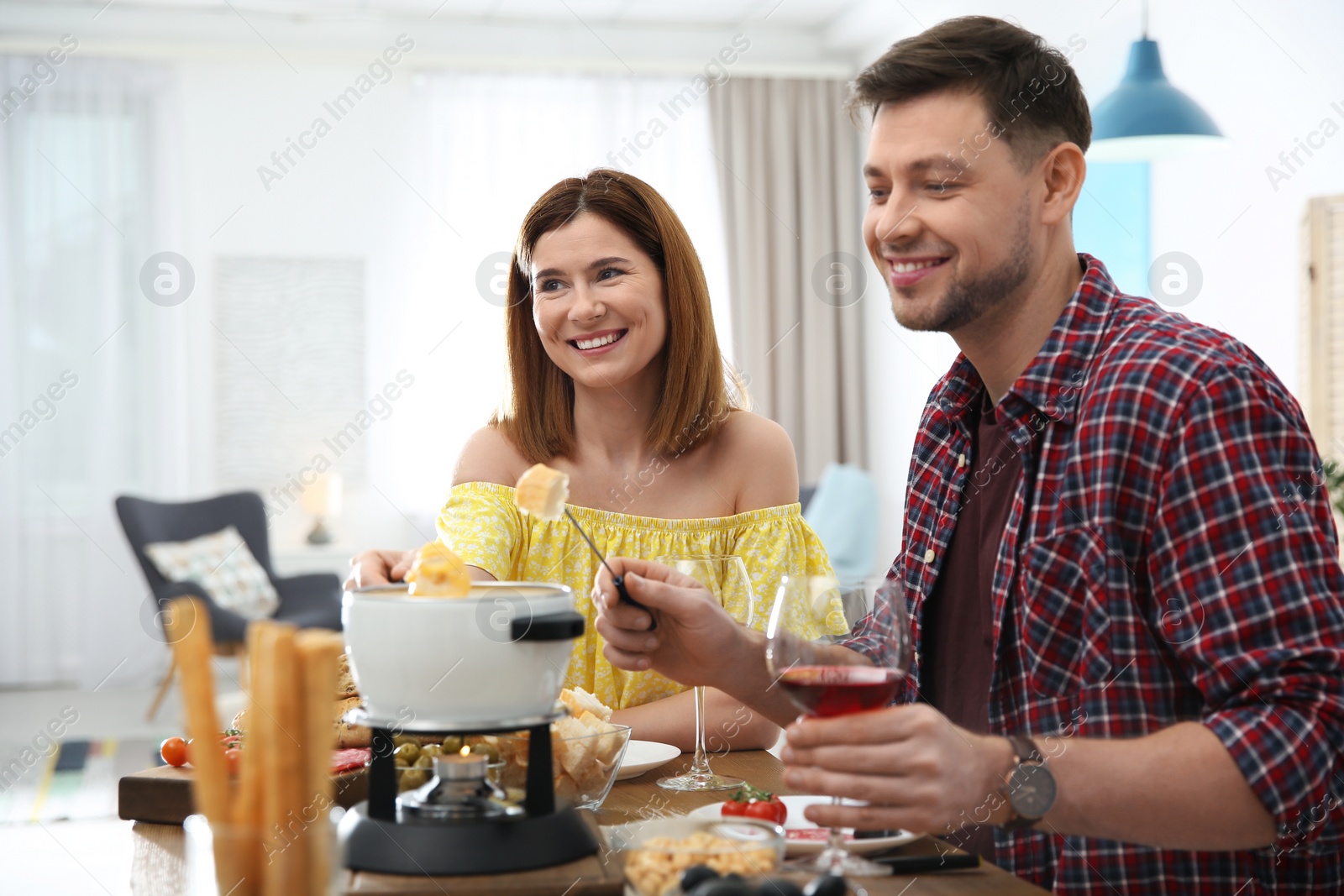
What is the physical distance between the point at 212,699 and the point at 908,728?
52cm

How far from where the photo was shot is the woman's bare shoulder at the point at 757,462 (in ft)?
6.63

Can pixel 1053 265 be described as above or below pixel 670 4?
below

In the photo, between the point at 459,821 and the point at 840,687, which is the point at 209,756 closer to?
the point at 459,821

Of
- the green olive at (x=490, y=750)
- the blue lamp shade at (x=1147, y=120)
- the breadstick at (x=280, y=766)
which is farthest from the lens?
the blue lamp shade at (x=1147, y=120)

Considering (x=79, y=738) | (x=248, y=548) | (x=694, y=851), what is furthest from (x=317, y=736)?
(x=248, y=548)

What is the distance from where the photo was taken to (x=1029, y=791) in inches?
40.6

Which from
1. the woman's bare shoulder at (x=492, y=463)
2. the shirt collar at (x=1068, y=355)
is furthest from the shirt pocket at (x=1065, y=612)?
the woman's bare shoulder at (x=492, y=463)

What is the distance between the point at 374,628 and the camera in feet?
3.20

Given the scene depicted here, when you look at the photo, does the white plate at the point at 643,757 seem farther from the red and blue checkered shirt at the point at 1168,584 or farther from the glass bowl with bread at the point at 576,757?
the red and blue checkered shirt at the point at 1168,584

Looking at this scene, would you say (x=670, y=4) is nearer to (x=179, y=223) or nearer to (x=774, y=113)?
(x=774, y=113)

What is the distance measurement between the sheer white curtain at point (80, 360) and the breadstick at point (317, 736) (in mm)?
5908

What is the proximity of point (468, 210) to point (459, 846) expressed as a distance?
5944mm

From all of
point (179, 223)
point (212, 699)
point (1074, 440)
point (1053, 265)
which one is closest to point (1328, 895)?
point (1074, 440)

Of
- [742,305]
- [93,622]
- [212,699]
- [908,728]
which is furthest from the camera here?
[742,305]
